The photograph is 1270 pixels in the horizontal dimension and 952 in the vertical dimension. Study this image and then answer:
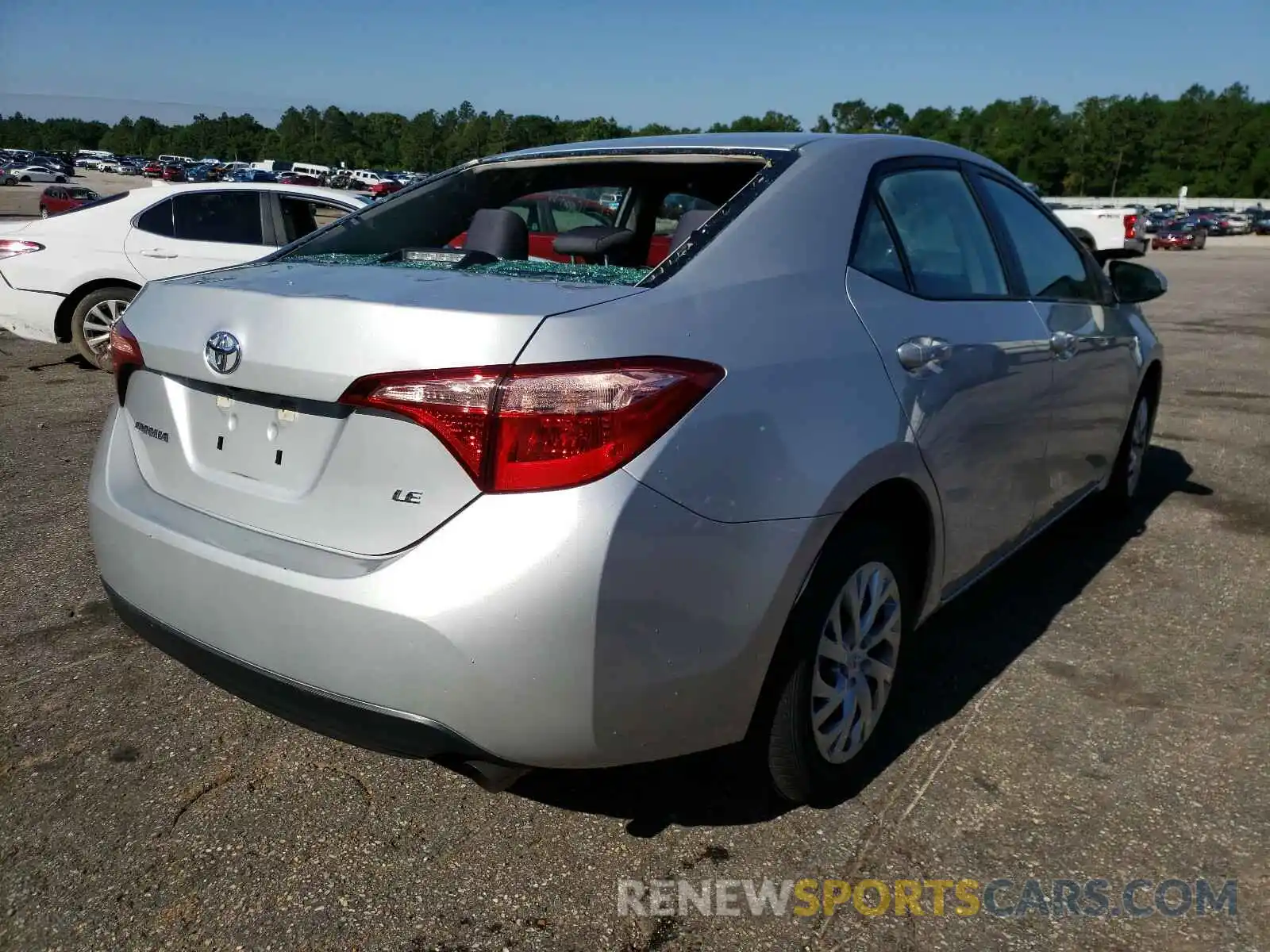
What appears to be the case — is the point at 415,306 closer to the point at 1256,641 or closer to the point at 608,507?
the point at 608,507

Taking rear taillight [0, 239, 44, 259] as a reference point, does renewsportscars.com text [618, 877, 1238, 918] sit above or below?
below

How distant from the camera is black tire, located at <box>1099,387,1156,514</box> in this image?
4703mm

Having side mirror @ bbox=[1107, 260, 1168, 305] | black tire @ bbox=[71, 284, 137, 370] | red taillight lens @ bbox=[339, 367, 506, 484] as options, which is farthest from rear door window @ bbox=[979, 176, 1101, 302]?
black tire @ bbox=[71, 284, 137, 370]

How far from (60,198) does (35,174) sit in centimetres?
5262

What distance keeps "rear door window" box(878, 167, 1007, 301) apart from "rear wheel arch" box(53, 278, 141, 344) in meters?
7.02

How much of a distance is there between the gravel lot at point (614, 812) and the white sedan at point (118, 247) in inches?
199

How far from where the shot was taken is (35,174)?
68.9m

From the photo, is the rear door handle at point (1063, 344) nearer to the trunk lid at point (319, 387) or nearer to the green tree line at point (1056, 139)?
the trunk lid at point (319, 387)

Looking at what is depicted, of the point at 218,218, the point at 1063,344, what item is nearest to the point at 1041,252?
the point at 1063,344

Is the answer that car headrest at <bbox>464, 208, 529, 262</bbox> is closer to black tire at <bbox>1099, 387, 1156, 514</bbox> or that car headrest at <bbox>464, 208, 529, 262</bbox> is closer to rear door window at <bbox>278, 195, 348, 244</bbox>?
black tire at <bbox>1099, 387, 1156, 514</bbox>

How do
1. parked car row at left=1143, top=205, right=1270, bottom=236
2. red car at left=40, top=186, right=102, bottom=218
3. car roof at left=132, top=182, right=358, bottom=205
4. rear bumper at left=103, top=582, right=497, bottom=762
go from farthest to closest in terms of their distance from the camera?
parked car row at left=1143, top=205, right=1270, bottom=236 → red car at left=40, top=186, right=102, bottom=218 → car roof at left=132, top=182, right=358, bottom=205 → rear bumper at left=103, top=582, right=497, bottom=762

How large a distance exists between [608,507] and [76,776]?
5.73 ft

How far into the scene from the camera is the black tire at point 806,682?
2.26m

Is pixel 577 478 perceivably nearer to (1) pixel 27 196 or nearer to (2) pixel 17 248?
(2) pixel 17 248
